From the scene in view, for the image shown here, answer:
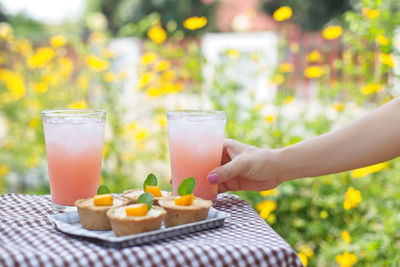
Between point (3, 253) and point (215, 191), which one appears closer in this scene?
point (3, 253)

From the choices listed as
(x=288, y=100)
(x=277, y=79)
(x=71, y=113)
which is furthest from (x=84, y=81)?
(x=71, y=113)

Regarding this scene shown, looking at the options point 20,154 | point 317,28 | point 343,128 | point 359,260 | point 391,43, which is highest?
point 317,28

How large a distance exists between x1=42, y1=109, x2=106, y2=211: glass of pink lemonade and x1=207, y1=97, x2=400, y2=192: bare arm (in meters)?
0.31

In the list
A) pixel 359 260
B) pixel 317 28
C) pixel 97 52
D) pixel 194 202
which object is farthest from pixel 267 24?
pixel 194 202

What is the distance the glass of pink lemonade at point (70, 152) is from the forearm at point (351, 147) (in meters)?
0.51

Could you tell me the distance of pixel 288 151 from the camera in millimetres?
1254

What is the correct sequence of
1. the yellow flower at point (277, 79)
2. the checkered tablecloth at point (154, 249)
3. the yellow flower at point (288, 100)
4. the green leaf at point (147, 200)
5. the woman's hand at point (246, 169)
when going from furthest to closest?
the yellow flower at point (277, 79), the yellow flower at point (288, 100), the woman's hand at point (246, 169), the green leaf at point (147, 200), the checkered tablecloth at point (154, 249)

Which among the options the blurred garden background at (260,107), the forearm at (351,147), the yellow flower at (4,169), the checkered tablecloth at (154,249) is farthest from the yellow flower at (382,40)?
the yellow flower at (4,169)

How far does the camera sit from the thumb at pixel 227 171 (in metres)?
1.15

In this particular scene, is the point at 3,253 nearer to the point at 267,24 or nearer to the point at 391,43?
the point at 391,43

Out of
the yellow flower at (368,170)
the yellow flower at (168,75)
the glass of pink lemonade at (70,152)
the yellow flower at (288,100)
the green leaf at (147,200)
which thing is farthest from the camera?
the yellow flower at (168,75)

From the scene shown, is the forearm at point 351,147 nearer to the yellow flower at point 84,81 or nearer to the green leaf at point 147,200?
the green leaf at point 147,200

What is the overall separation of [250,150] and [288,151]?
0.10 metres

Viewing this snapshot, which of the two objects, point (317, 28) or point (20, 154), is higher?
point (317, 28)
